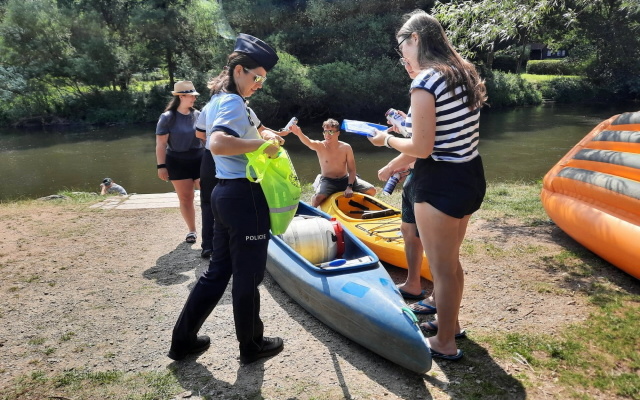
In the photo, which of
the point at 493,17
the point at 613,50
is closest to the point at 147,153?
the point at 493,17

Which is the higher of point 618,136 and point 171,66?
point 171,66

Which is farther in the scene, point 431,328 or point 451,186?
point 431,328

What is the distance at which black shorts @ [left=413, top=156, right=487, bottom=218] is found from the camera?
247 cm

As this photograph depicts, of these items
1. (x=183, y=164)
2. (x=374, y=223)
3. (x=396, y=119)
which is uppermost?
(x=396, y=119)

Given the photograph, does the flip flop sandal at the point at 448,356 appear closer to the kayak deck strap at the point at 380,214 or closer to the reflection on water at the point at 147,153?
the kayak deck strap at the point at 380,214

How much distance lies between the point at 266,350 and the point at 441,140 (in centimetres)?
160

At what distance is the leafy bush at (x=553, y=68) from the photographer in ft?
106

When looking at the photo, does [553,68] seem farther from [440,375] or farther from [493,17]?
[440,375]

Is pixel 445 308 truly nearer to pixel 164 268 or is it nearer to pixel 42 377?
pixel 42 377

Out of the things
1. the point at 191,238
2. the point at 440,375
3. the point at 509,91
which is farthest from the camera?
the point at 509,91

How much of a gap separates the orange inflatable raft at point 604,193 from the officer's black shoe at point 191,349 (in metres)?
3.11

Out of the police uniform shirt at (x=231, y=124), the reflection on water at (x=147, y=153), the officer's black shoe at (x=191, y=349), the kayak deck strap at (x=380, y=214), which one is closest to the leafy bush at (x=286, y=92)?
the reflection on water at (x=147, y=153)

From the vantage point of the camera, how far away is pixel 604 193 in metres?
4.13

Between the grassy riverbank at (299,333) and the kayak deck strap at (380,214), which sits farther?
the kayak deck strap at (380,214)
